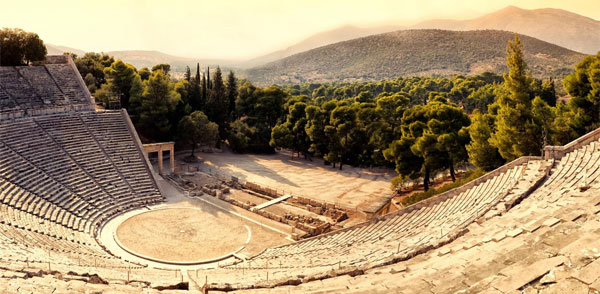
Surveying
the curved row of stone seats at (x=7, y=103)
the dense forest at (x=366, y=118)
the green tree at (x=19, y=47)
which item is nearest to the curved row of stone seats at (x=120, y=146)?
the curved row of stone seats at (x=7, y=103)

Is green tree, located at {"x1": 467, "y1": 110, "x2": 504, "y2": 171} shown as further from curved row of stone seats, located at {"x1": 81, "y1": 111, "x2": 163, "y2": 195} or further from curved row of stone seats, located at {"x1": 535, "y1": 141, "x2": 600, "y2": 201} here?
curved row of stone seats, located at {"x1": 81, "y1": 111, "x2": 163, "y2": 195}

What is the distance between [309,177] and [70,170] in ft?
66.0

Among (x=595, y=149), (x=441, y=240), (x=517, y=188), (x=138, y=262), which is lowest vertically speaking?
(x=138, y=262)

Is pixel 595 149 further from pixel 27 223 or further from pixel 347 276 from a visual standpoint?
pixel 27 223

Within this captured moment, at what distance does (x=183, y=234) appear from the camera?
23859 mm

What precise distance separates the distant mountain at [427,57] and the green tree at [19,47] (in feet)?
375

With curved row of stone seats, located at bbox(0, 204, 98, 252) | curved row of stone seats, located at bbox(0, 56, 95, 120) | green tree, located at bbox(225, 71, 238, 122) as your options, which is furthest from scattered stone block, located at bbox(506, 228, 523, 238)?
green tree, located at bbox(225, 71, 238, 122)

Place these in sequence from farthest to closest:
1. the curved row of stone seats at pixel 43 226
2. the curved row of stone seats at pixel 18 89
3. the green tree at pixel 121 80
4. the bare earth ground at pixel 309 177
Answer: the green tree at pixel 121 80 < the curved row of stone seats at pixel 18 89 < the bare earth ground at pixel 309 177 < the curved row of stone seats at pixel 43 226

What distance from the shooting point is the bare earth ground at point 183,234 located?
21.5 meters

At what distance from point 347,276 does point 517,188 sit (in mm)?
9417

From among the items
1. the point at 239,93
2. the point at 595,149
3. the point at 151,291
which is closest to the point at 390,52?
the point at 239,93

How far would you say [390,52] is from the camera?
16525cm

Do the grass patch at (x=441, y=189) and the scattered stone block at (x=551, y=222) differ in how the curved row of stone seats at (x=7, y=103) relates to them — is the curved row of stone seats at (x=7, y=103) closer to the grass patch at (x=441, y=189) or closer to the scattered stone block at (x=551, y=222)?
the grass patch at (x=441, y=189)

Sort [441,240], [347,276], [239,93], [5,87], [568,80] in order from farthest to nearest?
[239,93]
[5,87]
[568,80]
[441,240]
[347,276]
